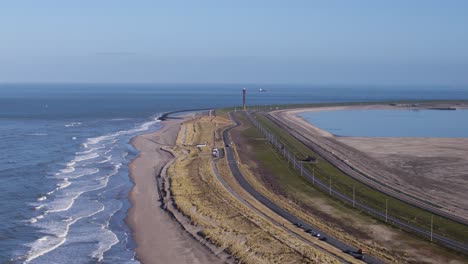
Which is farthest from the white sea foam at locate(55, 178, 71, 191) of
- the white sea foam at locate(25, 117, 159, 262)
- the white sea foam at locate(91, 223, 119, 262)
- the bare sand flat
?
the bare sand flat

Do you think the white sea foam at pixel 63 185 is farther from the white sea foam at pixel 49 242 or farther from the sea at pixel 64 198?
the white sea foam at pixel 49 242

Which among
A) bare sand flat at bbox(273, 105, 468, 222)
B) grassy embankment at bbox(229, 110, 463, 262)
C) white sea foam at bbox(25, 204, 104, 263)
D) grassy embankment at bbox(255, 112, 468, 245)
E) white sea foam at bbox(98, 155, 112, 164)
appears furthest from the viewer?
white sea foam at bbox(98, 155, 112, 164)

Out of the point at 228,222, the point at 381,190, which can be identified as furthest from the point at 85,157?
the point at 228,222

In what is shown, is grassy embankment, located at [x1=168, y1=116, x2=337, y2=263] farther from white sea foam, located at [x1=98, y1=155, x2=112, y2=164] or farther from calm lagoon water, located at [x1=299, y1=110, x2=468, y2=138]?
calm lagoon water, located at [x1=299, y1=110, x2=468, y2=138]

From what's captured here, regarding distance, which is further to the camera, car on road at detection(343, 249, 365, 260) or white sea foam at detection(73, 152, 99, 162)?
white sea foam at detection(73, 152, 99, 162)

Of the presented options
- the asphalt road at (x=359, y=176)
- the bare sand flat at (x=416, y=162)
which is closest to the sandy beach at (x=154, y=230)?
the asphalt road at (x=359, y=176)

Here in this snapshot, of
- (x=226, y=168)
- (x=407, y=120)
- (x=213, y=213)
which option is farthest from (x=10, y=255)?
(x=407, y=120)

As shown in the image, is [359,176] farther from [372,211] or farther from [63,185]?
[63,185]
